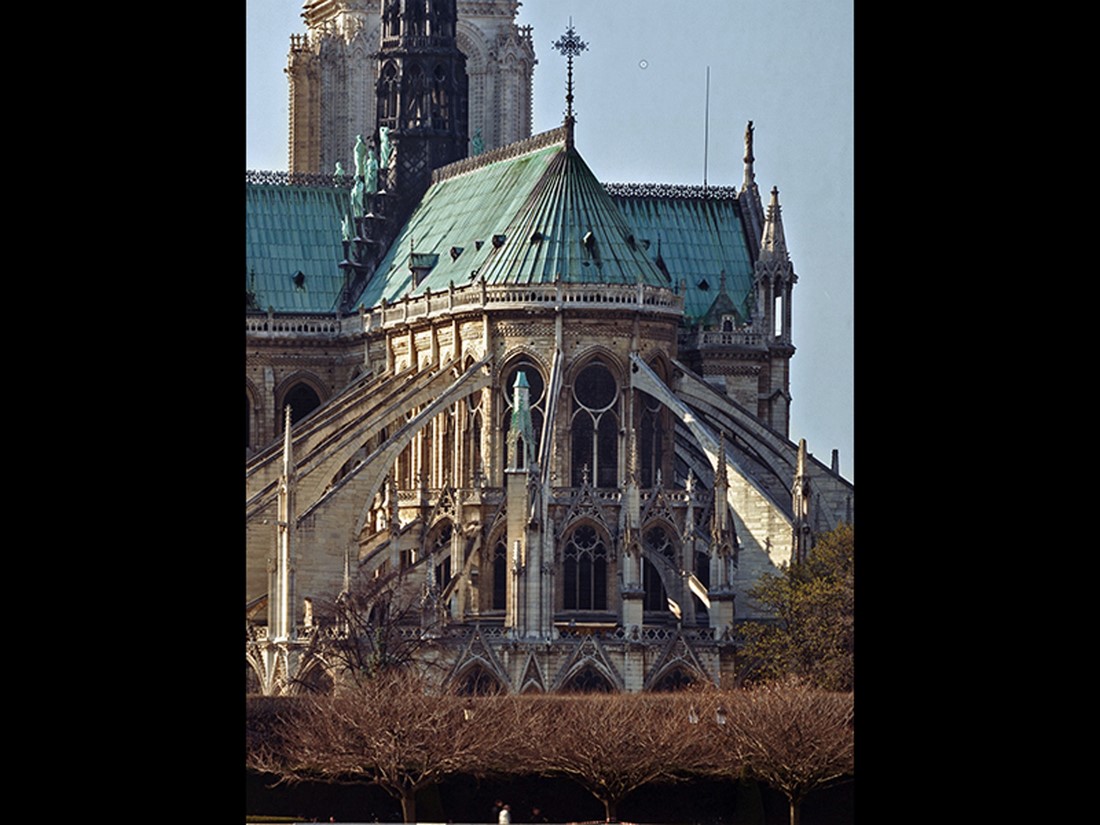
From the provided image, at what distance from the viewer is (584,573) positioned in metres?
77.4

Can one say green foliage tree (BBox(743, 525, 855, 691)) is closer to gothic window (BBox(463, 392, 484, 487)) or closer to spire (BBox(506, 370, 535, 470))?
spire (BBox(506, 370, 535, 470))

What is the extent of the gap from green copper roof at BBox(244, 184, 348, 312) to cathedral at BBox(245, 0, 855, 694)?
0.11 m

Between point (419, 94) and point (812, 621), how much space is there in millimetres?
35656

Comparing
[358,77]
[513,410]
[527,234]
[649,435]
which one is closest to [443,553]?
[513,410]

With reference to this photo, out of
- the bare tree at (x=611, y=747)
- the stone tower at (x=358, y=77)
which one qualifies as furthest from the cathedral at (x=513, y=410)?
the stone tower at (x=358, y=77)

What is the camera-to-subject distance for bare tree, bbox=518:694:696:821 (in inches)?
2136

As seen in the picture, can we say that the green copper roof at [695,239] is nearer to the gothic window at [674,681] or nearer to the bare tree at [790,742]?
the gothic window at [674,681]

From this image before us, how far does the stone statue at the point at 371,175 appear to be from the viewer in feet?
324

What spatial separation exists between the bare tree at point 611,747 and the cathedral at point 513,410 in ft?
38.7

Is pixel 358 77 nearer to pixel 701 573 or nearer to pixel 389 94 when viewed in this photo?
pixel 389 94

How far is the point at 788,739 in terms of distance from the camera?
55.1 metres
